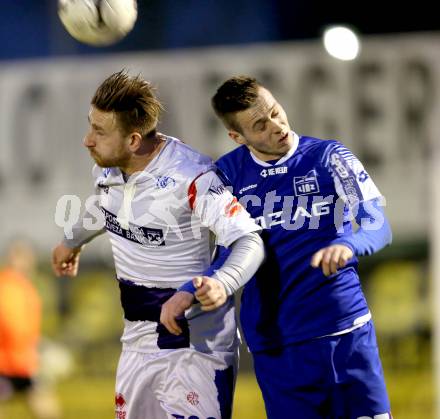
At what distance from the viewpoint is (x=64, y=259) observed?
3992 mm

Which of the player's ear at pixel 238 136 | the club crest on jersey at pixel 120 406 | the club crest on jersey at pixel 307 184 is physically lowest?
the club crest on jersey at pixel 120 406

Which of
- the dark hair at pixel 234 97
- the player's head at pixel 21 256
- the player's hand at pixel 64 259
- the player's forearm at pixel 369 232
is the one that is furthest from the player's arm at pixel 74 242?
the player's head at pixel 21 256

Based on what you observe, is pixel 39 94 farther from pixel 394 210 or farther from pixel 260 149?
pixel 260 149

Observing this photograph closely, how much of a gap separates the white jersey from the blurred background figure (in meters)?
4.92

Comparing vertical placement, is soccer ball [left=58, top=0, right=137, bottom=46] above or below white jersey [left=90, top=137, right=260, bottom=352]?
above

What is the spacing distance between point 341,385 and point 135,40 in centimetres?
567

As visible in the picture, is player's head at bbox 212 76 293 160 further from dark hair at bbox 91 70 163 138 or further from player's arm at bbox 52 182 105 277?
player's arm at bbox 52 182 105 277

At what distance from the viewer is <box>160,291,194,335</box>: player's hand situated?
3102 mm

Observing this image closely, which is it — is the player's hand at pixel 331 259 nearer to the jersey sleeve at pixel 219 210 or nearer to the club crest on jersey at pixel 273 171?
the jersey sleeve at pixel 219 210

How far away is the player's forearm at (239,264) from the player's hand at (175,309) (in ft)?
0.12

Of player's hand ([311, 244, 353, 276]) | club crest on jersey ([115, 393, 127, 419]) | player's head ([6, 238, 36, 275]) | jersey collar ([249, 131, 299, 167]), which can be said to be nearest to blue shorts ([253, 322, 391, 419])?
player's hand ([311, 244, 353, 276])

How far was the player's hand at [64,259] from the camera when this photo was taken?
398 centimetres

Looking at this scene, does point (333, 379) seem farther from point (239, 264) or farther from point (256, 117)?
point (256, 117)

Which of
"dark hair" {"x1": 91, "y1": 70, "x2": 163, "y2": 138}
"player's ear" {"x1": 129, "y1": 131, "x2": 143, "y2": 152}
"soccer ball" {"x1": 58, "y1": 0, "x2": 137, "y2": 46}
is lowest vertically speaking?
"player's ear" {"x1": 129, "y1": 131, "x2": 143, "y2": 152}
